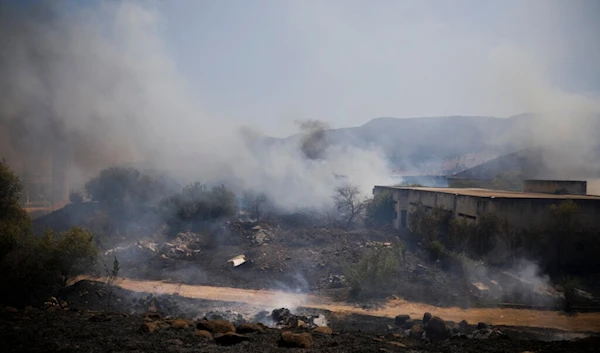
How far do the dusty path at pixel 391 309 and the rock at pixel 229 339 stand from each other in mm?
5632

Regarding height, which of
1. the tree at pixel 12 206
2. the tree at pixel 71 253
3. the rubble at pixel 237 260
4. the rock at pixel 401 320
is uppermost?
the tree at pixel 12 206

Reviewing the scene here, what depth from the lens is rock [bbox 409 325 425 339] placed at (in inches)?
472

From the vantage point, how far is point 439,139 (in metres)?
90.6

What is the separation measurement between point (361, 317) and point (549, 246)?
12.3 meters

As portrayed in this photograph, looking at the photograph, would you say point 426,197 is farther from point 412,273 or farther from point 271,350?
point 271,350

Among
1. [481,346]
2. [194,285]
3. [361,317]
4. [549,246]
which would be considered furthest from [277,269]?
[549,246]

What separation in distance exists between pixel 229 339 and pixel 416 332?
593 centimetres

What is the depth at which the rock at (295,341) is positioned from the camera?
9.11 metres

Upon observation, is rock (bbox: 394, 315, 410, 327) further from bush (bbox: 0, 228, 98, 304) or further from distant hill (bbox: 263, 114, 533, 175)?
distant hill (bbox: 263, 114, 533, 175)

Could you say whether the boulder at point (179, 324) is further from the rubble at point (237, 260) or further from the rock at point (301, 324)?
the rubble at point (237, 260)

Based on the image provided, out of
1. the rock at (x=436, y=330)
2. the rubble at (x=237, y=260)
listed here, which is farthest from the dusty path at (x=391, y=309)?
the rubble at (x=237, y=260)

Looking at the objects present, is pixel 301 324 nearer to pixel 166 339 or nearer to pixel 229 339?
pixel 229 339

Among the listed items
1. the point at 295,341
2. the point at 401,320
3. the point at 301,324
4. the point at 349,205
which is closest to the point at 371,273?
the point at 401,320

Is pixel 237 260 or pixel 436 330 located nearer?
pixel 436 330
